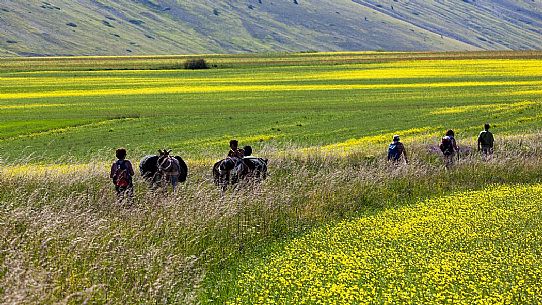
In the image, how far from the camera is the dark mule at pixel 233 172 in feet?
68.2

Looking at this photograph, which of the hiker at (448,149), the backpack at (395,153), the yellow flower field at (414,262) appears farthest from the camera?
the hiker at (448,149)

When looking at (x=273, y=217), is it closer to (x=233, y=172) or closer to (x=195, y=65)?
(x=233, y=172)

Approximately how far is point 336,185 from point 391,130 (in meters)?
19.3

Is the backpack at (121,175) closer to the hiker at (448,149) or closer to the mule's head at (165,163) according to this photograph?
the mule's head at (165,163)

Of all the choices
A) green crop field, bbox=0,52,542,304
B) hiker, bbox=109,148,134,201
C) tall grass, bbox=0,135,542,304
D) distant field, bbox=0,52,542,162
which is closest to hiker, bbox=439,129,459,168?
tall grass, bbox=0,135,542,304

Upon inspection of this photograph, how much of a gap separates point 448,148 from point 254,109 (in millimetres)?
30399

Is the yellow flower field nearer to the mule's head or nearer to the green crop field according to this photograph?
the green crop field

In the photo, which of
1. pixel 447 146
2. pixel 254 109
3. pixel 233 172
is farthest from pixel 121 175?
pixel 254 109

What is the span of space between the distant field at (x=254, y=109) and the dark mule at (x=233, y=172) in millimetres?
7913

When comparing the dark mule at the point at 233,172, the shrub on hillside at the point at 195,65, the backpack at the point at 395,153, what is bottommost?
the shrub on hillside at the point at 195,65

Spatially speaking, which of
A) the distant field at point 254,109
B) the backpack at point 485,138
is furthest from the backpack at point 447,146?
the distant field at point 254,109

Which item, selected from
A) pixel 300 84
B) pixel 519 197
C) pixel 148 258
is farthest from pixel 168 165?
pixel 300 84

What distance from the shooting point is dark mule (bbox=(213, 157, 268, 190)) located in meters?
20.8

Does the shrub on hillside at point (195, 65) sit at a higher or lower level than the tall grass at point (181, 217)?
lower
